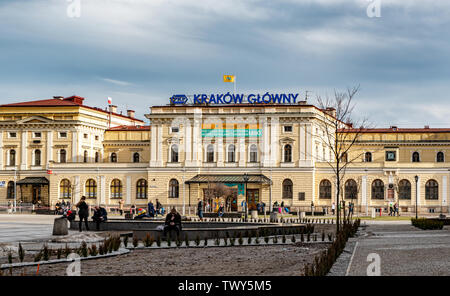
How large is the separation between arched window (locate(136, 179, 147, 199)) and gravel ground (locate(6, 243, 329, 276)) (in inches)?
2106

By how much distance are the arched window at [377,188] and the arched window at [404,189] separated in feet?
6.31

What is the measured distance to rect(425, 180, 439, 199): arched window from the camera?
7188 cm

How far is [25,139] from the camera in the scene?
8256 cm

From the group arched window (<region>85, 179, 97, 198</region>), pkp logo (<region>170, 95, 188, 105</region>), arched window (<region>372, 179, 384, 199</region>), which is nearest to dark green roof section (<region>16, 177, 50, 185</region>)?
arched window (<region>85, 179, 97, 198</region>)

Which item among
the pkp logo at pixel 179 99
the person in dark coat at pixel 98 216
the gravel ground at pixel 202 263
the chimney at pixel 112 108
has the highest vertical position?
the chimney at pixel 112 108

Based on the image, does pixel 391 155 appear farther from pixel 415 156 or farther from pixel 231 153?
pixel 231 153

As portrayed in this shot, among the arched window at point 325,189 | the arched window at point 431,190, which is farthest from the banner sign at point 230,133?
the arched window at point 431,190

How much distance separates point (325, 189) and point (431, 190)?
11477mm

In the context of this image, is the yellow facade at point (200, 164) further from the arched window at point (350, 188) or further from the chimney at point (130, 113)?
the chimney at point (130, 113)

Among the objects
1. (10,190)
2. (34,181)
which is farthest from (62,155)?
(10,190)

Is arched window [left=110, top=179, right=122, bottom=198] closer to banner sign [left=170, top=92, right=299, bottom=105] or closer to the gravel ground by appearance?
banner sign [left=170, top=92, right=299, bottom=105]

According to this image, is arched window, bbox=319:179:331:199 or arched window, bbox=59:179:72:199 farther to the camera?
arched window, bbox=59:179:72:199

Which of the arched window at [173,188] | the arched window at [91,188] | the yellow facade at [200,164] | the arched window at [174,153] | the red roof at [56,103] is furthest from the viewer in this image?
the red roof at [56,103]

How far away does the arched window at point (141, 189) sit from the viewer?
7756 centimetres
